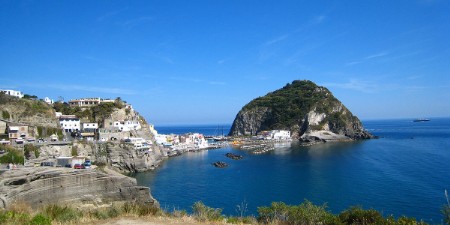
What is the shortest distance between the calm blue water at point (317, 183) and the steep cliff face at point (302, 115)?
4600cm

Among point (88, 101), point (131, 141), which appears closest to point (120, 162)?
point (131, 141)

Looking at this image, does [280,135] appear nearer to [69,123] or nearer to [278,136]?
[278,136]

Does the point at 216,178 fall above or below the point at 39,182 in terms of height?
below

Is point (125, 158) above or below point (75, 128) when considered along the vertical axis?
below

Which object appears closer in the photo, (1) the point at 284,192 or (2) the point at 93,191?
(2) the point at 93,191

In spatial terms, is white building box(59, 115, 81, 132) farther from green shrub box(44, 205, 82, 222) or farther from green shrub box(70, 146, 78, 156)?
green shrub box(44, 205, 82, 222)

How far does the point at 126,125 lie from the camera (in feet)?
185

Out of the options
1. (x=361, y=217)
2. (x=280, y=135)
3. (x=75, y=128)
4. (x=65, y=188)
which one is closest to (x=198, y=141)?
(x=280, y=135)

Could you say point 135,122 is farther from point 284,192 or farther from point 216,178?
point 284,192

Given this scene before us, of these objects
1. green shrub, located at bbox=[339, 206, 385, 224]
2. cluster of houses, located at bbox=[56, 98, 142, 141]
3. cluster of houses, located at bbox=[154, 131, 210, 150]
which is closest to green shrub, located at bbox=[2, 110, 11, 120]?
cluster of houses, located at bbox=[56, 98, 142, 141]

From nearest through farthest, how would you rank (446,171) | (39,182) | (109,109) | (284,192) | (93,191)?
(39,182) < (93,191) < (284,192) < (446,171) < (109,109)

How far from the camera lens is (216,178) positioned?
40.6 meters

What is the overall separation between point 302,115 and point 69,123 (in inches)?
3050

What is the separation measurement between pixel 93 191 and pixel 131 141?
86.4 ft
